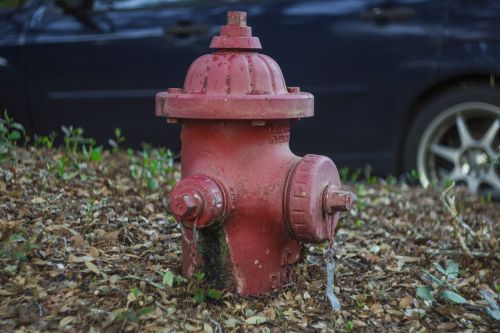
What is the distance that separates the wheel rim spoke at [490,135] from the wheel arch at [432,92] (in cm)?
24

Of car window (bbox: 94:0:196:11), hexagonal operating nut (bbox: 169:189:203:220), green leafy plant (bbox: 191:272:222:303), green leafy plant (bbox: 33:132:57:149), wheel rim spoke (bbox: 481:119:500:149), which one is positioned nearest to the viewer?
hexagonal operating nut (bbox: 169:189:203:220)

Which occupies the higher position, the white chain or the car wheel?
the car wheel

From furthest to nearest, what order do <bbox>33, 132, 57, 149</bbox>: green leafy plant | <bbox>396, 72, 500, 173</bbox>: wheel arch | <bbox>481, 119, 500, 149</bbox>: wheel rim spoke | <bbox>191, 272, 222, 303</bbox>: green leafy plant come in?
<bbox>396, 72, 500, 173</bbox>: wheel arch
<bbox>481, 119, 500, 149</bbox>: wheel rim spoke
<bbox>33, 132, 57, 149</bbox>: green leafy plant
<bbox>191, 272, 222, 303</bbox>: green leafy plant

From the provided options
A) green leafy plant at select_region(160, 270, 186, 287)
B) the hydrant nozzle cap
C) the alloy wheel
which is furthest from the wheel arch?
green leafy plant at select_region(160, 270, 186, 287)

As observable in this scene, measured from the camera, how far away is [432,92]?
502 cm

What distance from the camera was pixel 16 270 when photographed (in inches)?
108

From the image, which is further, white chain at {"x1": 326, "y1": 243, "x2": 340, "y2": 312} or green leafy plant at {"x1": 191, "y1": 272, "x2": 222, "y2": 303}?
white chain at {"x1": 326, "y1": 243, "x2": 340, "y2": 312}

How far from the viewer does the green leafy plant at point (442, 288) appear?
2699mm

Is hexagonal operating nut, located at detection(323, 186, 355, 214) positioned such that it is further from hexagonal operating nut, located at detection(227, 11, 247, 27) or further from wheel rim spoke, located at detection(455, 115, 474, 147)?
wheel rim spoke, located at detection(455, 115, 474, 147)

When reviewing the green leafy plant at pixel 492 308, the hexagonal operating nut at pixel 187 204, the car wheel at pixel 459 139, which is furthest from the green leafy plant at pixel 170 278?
the car wheel at pixel 459 139

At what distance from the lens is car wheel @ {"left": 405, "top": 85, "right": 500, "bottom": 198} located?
480 cm

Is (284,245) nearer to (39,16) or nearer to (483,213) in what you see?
(483,213)

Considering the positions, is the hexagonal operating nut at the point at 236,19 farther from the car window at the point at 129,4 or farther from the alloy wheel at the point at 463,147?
the car window at the point at 129,4

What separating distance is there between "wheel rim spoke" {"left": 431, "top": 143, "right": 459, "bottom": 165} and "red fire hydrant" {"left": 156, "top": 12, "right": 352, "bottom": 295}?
2.31 metres
